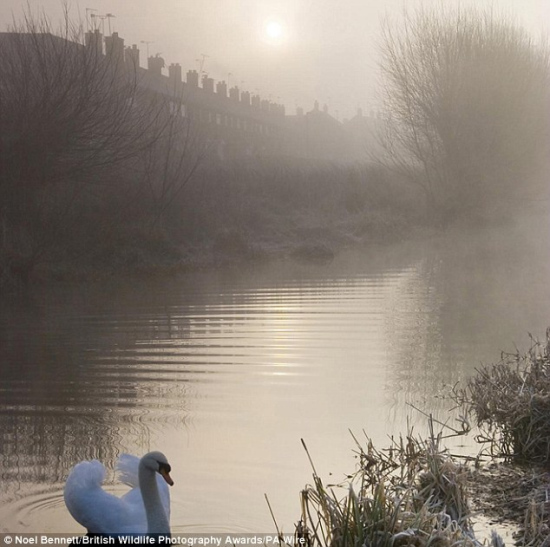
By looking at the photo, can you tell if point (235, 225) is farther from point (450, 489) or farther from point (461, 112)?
point (450, 489)

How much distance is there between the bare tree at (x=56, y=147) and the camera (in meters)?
21.3

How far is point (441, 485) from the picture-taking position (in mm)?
4586

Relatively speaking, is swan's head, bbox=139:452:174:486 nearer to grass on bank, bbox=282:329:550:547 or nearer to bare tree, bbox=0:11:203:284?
grass on bank, bbox=282:329:550:547

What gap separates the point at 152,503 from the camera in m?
4.58

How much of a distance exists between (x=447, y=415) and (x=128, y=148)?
57.4ft

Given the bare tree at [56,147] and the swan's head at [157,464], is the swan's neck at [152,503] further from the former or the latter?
the bare tree at [56,147]

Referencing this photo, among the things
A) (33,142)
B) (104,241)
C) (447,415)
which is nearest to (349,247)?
(104,241)

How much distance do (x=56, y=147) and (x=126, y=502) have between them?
699 inches

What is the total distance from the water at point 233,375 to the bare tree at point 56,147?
11.7 feet

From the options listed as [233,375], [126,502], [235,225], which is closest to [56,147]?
[235,225]

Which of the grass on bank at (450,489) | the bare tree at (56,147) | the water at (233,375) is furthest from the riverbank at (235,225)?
the grass on bank at (450,489)

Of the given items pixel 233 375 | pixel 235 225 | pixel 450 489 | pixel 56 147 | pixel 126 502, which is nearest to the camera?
pixel 450 489

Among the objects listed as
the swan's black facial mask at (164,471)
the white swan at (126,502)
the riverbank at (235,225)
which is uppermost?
the riverbank at (235,225)

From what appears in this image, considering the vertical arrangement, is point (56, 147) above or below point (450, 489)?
above
